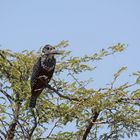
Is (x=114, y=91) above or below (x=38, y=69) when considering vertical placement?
below

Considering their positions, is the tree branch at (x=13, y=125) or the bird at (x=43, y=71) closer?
the bird at (x=43, y=71)

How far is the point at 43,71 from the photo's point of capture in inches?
295

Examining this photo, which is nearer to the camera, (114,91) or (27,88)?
(114,91)

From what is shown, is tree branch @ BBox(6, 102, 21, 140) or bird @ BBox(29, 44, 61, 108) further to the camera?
tree branch @ BBox(6, 102, 21, 140)

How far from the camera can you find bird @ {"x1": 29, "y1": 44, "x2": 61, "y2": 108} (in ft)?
23.1

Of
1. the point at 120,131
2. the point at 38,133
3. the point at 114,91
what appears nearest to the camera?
the point at 114,91

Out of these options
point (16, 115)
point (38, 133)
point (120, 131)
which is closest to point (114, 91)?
point (120, 131)

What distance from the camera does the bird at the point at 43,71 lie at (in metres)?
7.04

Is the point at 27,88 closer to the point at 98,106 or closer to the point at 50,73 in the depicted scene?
the point at 50,73

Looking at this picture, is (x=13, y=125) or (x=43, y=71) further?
(x=13, y=125)

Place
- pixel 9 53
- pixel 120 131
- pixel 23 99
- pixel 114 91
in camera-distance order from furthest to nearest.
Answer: pixel 9 53 < pixel 23 99 < pixel 120 131 < pixel 114 91

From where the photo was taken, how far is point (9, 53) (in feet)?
31.0

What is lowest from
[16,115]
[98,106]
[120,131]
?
[98,106]

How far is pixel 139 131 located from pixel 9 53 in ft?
13.6
